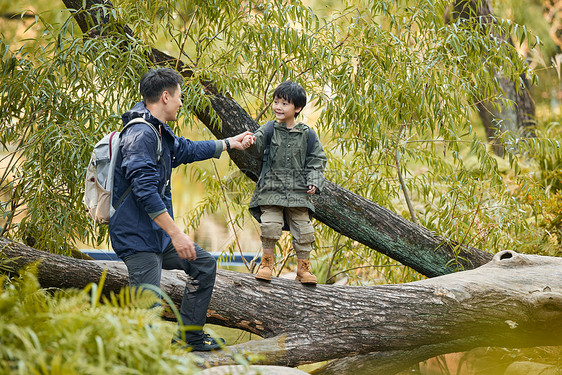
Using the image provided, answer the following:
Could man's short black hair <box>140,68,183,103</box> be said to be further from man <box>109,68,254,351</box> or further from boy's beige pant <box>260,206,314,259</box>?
boy's beige pant <box>260,206,314,259</box>

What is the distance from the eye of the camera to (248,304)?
10.7 feet

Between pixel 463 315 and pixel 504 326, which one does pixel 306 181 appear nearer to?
pixel 463 315

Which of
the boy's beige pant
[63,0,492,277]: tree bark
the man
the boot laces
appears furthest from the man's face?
[63,0,492,277]: tree bark

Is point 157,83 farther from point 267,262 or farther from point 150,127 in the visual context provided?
point 267,262

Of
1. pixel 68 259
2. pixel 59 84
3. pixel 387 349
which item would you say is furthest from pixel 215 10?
pixel 387 349

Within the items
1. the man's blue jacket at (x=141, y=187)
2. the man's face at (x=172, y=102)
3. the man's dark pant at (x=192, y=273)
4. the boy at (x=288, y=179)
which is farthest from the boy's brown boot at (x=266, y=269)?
the man's face at (x=172, y=102)

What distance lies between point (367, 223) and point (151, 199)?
6.94ft

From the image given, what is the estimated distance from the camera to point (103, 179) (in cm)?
260

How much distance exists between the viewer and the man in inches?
96.4

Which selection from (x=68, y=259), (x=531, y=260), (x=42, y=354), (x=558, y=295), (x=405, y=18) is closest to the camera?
(x=42, y=354)

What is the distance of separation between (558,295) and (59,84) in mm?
3356

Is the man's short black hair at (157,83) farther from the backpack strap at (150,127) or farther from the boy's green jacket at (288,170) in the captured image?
the boy's green jacket at (288,170)

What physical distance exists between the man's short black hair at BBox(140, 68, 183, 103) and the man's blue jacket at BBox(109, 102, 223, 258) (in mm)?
74

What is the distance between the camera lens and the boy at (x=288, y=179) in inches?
126
